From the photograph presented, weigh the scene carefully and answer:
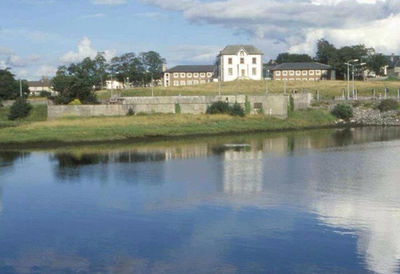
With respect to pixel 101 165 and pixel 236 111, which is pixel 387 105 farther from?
pixel 101 165

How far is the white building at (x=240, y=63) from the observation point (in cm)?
9293

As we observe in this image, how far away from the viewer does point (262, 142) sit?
154ft

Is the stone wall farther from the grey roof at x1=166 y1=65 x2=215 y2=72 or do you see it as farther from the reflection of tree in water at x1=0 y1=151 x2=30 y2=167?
the grey roof at x1=166 y1=65 x2=215 y2=72

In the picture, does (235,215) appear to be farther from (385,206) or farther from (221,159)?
(221,159)

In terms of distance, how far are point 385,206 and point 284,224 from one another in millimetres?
4664

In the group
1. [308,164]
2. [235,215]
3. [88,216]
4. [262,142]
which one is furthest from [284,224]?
[262,142]

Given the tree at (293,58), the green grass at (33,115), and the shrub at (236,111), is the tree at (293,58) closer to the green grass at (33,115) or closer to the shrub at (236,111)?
the shrub at (236,111)

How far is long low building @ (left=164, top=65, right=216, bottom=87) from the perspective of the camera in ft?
350

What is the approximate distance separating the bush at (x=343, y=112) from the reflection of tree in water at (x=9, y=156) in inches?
1414

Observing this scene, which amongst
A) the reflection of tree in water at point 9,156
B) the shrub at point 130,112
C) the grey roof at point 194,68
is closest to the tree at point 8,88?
the shrub at point 130,112

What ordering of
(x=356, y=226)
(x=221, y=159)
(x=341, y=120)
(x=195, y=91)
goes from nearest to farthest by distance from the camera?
(x=356, y=226) → (x=221, y=159) → (x=341, y=120) → (x=195, y=91)

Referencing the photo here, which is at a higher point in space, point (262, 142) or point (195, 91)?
point (195, 91)

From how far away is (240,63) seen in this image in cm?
9362

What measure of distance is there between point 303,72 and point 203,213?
80.2 metres
